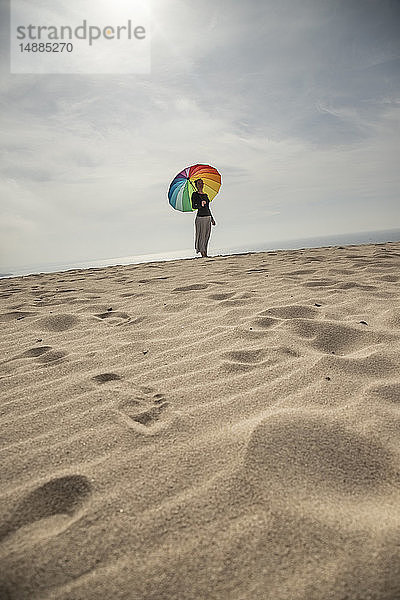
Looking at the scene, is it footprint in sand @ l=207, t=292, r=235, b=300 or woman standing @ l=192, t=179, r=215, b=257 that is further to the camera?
woman standing @ l=192, t=179, r=215, b=257

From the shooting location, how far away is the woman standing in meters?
8.66

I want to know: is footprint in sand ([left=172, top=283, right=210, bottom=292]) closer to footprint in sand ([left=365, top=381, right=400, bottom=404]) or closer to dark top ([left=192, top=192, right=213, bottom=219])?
footprint in sand ([left=365, top=381, right=400, bottom=404])

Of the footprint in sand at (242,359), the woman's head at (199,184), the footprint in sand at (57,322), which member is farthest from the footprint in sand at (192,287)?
the woman's head at (199,184)

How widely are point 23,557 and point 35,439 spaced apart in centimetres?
51

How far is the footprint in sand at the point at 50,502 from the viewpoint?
0.98 metres

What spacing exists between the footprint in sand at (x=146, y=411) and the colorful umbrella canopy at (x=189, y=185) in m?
7.78

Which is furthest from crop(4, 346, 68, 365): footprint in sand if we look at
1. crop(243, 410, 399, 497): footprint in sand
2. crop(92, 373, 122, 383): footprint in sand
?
crop(243, 410, 399, 497): footprint in sand

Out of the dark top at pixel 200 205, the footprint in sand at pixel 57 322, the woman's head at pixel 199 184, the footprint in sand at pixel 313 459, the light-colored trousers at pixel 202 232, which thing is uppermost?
the woman's head at pixel 199 184

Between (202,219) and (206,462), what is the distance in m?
7.93

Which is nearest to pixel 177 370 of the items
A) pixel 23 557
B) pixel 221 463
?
pixel 221 463

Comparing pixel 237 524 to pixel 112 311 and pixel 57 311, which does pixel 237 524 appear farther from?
pixel 57 311

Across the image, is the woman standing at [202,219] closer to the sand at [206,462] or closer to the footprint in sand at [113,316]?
the footprint in sand at [113,316]

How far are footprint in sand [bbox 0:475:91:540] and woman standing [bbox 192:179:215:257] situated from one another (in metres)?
7.95

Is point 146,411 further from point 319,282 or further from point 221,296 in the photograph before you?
point 319,282
